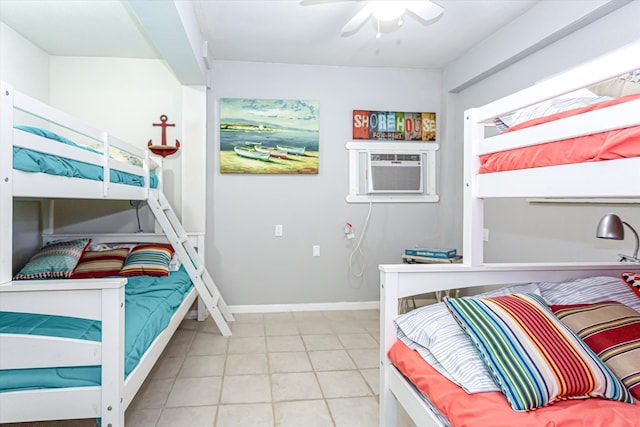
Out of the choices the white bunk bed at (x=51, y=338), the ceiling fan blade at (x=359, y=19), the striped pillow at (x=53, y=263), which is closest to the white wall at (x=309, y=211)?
the striped pillow at (x=53, y=263)

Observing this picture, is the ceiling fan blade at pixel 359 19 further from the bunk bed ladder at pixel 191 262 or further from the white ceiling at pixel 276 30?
the bunk bed ladder at pixel 191 262

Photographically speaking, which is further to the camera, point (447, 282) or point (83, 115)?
point (83, 115)

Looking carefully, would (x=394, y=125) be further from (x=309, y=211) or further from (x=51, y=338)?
(x=51, y=338)

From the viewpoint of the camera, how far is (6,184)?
142cm

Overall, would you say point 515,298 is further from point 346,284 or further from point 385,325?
point 346,284

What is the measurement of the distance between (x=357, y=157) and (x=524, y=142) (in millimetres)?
2703

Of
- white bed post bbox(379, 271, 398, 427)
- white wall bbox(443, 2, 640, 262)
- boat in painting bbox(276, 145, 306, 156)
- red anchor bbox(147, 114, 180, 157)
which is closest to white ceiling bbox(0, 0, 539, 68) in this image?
white wall bbox(443, 2, 640, 262)

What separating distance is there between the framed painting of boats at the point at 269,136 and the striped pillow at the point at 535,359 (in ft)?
9.09

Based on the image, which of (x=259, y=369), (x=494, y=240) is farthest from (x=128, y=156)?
(x=494, y=240)

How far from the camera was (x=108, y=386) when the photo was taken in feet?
4.80

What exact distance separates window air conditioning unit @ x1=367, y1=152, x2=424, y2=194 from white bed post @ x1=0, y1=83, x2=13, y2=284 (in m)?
3.02

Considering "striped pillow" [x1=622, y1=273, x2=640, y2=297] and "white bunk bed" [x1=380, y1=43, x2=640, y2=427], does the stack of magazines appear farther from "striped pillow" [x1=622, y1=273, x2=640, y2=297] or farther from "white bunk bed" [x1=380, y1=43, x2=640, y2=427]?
"striped pillow" [x1=622, y1=273, x2=640, y2=297]

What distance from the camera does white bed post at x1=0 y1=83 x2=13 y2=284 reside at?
4.57 ft

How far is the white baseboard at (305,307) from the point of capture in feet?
12.9
